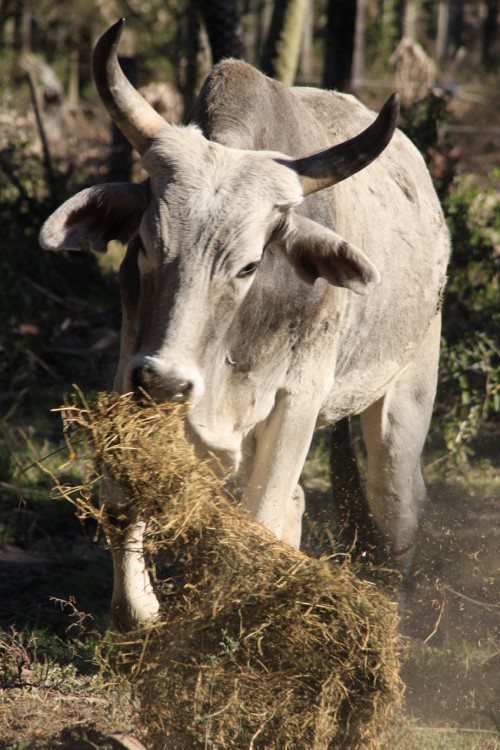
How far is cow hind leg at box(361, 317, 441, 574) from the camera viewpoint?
16.0 ft

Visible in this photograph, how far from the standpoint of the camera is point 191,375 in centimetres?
307

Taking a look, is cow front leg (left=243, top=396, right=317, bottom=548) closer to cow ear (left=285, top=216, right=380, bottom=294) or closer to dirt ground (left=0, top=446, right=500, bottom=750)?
cow ear (left=285, top=216, right=380, bottom=294)

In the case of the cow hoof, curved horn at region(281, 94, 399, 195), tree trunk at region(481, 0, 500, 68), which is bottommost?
tree trunk at region(481, 0, 500, 68)

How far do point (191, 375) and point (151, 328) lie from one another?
0.23 m

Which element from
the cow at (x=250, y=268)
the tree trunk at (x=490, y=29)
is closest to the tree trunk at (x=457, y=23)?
the tree trunk at (x=490, y=29)

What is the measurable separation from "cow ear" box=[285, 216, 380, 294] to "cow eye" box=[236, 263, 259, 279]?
208 millimetres

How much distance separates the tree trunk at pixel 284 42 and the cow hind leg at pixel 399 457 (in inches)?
153

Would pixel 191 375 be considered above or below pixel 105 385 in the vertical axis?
above

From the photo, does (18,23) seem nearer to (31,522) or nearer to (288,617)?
(31,522)

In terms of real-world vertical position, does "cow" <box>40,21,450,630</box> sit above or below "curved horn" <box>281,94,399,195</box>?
below

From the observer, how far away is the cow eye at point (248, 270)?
330 centimetres

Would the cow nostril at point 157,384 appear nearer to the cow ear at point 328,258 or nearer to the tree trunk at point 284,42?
the cow ear at point 328,258

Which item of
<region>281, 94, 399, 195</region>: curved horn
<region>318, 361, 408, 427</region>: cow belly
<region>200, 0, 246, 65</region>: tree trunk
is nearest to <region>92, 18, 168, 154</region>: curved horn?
<region>281, 94, 399, 195</region>: curved horn

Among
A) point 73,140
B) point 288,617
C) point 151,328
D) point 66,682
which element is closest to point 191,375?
point 151,328
